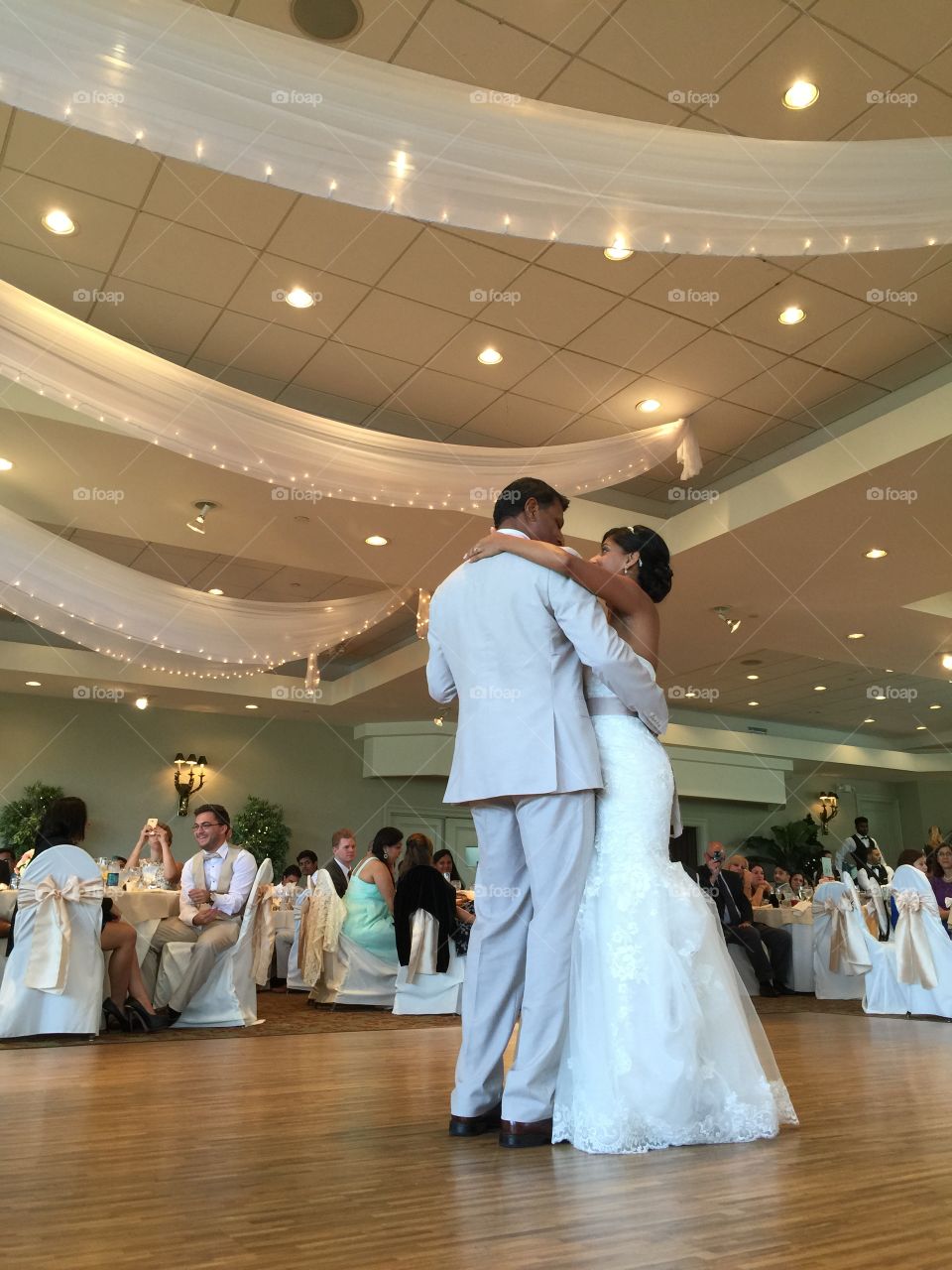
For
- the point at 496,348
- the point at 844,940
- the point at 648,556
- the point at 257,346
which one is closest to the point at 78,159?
the point at 257,346

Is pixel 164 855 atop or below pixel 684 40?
below

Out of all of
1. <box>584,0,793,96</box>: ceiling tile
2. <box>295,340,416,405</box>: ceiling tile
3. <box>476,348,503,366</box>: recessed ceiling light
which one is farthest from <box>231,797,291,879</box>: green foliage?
<box>584,0,793,96</box>: ceiling tile

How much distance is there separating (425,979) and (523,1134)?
4.68 m

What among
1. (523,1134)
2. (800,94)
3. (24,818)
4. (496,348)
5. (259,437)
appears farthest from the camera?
(24,818)

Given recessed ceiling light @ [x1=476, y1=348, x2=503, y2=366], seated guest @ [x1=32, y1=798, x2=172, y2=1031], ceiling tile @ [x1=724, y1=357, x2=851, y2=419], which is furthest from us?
ceiling tile @ [x1=724, y1=357, x2=851, y2=419]

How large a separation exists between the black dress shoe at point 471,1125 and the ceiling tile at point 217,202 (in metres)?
3.92

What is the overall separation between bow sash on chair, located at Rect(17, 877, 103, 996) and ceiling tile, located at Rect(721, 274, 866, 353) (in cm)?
463

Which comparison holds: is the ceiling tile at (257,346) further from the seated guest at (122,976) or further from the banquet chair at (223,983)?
the banquet chair at (223,983)

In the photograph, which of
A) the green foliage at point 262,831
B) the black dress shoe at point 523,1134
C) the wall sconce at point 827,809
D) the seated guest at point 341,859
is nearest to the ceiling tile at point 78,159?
the black dress shoe at point 523,1134

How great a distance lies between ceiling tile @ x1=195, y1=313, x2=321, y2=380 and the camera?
573 centimetres

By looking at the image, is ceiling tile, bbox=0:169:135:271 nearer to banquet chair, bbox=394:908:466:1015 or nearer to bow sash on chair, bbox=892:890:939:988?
banquet chair, bbox=394:908:466:1015

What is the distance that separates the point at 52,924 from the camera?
4695 millimetres

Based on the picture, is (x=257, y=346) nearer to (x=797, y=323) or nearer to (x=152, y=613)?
(x=152, y=613)

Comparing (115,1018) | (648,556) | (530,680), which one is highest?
(648,556)
